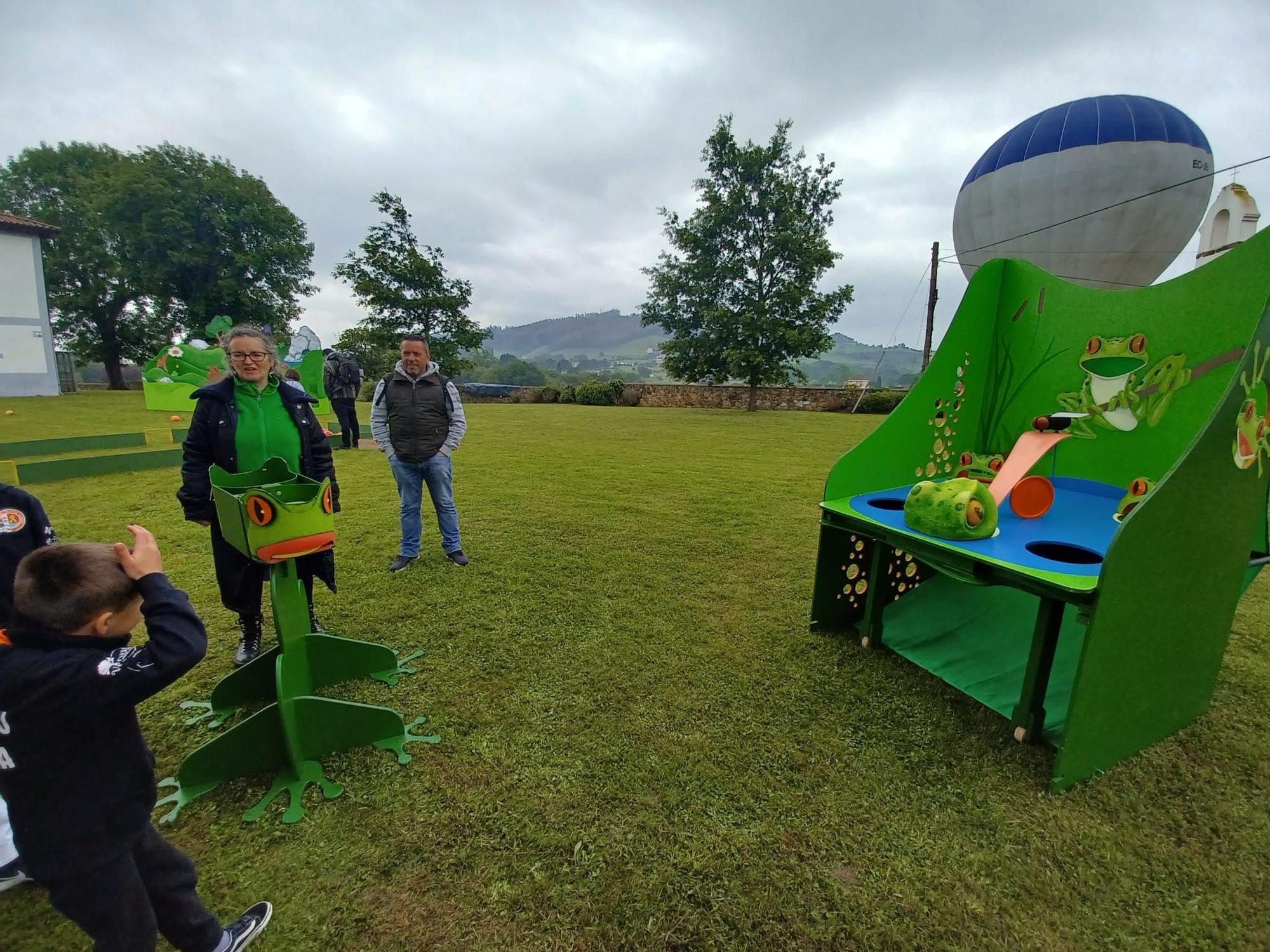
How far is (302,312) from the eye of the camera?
3428 cm

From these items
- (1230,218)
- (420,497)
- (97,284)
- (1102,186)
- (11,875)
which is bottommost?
(11,875)

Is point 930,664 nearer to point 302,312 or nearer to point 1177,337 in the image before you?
point 1177,337

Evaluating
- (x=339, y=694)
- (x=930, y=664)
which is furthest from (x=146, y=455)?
(x=930, y=664)

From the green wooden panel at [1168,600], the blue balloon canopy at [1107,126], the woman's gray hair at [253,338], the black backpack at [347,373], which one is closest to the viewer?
the green wooden panel at [1168,600]

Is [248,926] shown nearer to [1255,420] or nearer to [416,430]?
[416,430]

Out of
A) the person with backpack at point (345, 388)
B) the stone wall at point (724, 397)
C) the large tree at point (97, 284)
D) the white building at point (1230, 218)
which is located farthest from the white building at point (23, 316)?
the white building at point (1230, 218)

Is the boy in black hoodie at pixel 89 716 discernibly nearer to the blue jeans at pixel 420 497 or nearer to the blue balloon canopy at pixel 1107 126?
the blue jeans at pixel 420 497

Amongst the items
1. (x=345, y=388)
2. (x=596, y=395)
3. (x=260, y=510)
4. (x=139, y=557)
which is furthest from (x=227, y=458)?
(x=596, y=395)

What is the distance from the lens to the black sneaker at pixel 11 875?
168 cm

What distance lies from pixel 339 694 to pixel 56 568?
1777mm

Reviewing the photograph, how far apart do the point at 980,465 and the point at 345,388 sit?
9948 millimetres

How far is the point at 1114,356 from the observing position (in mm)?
2877

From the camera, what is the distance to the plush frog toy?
105 inches

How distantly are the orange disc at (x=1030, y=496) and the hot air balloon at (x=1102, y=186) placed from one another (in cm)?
1169
